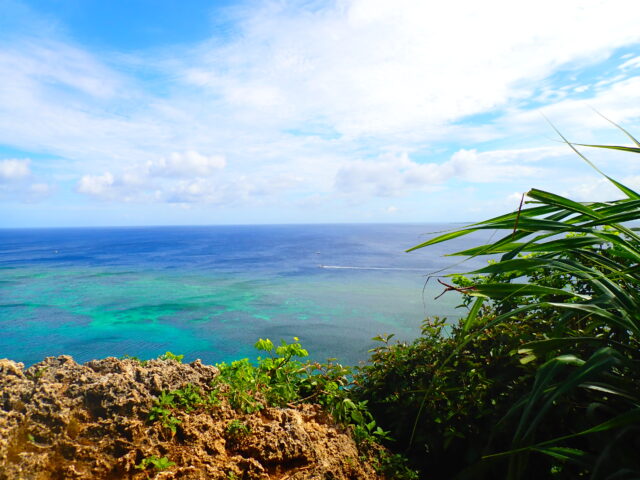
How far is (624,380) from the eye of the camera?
4.95 feet

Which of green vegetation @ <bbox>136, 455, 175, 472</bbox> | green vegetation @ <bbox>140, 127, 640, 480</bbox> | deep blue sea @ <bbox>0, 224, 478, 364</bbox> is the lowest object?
deep blue sea @ <bbox>0, 224, 478, 364</bbox>

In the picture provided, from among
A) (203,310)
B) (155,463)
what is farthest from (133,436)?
(203,310)

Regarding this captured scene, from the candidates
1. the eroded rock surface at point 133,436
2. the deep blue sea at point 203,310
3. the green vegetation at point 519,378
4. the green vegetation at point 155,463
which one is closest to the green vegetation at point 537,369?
the green vegetation at point 519,378

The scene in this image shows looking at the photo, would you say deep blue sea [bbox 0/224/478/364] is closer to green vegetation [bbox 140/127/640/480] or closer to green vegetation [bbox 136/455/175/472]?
green vegetation [bbox 140/127/640/480]

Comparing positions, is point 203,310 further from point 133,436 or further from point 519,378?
point 519,378

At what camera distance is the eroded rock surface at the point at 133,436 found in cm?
183

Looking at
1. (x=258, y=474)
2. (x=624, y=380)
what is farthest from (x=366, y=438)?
(x=624, y=380)

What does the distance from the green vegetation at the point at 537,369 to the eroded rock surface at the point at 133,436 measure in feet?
1.82

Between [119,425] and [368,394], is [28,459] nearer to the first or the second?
[119,425]

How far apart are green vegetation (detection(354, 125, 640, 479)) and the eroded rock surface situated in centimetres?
56

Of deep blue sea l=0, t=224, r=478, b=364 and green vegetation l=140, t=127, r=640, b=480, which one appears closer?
green vegetation l=140, t=127, r=640, b=480

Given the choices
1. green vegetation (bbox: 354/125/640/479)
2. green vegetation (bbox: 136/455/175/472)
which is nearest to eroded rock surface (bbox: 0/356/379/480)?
green vegetation (bbox: 136/455/175/472)

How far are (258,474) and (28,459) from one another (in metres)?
1.10

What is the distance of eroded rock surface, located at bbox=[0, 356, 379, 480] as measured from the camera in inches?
72.2
